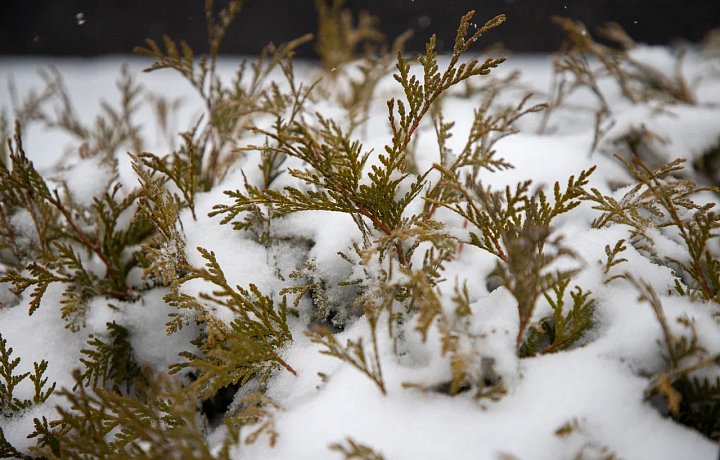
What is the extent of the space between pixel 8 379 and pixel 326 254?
0.71 metres

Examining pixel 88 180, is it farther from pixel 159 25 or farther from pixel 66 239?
pixel 159 25

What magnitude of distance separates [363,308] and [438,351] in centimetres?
21

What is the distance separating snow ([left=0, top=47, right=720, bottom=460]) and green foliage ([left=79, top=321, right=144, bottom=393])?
0.08 feet

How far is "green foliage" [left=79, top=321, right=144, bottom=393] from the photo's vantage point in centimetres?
93

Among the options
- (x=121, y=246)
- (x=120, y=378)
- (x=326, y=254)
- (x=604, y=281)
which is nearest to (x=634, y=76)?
(x=604, y=281)

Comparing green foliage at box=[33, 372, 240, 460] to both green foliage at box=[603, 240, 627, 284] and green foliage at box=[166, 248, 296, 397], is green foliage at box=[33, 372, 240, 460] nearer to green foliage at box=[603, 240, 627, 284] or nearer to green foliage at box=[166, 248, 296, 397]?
green foliage at box=[166, 248, 296, 397]

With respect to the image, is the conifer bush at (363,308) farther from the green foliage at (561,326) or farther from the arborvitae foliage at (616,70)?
the arborvitae foliage at (616,70)

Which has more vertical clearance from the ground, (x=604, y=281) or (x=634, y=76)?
(x=634, y=76)

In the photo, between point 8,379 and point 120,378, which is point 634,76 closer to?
point 120,378

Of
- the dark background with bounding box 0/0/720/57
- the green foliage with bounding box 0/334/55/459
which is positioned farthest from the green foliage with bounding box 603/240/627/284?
the dark background with bounding box 0/0/720/57

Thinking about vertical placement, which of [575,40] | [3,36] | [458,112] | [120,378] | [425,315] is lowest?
[120,378]

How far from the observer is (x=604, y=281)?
817mm

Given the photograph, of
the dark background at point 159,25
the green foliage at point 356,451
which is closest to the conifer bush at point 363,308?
the green foliage at point 356,451

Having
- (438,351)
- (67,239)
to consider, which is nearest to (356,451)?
(438,351)
